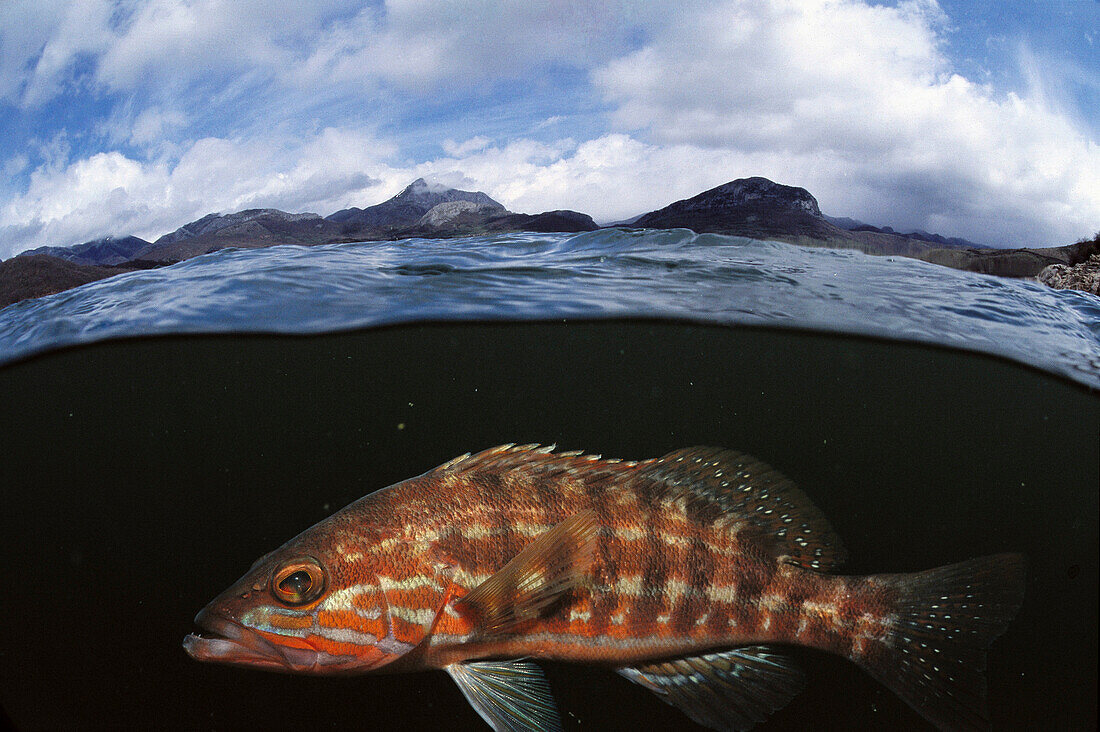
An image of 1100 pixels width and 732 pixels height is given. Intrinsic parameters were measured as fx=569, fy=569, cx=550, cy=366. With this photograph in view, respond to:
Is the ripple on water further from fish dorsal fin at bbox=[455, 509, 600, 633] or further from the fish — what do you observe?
fish dorsal fin at bbox=[455, 509, 600, 633]

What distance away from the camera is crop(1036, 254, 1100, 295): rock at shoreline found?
886cm

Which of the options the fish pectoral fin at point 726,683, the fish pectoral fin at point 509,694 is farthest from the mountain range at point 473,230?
the fish pectoral fin at point 509,694

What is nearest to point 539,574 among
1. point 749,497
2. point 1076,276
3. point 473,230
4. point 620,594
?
point 620,594

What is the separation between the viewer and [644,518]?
2590 millimetres

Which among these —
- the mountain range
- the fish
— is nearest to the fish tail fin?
the fish

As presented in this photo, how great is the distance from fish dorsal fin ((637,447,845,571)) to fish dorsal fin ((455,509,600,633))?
0.57 metres

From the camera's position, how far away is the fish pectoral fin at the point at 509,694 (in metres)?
2.20

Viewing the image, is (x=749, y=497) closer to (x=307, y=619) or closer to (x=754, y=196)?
(x=307, y=619)

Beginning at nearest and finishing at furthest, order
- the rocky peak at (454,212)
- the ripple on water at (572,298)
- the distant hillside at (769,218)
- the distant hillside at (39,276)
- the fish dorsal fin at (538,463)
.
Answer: the fish dorsal fin at (538,463) < the ripple on water at (572,298) < the distant hillside at (39,276) < the distant hillside at (769,218) < the rocky peak at (454,212)

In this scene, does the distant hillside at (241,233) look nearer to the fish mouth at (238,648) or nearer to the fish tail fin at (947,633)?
the fish mouth at (238,648)

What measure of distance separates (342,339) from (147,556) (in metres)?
4.51

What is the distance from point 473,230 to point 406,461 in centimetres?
507

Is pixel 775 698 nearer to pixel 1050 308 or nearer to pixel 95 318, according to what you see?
pixel 1050 308

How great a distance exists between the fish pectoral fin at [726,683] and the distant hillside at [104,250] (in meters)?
11.0
